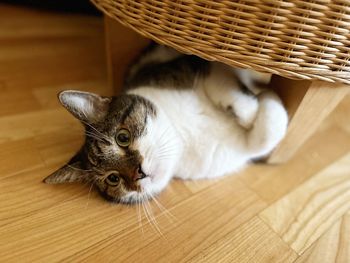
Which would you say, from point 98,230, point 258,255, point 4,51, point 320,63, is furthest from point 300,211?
point 4,51

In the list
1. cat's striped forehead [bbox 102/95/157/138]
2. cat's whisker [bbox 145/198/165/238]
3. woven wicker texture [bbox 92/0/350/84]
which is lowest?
cat's whisker [bbox 145/198/165/238]

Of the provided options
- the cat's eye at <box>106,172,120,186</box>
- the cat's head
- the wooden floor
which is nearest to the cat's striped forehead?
the cat's head

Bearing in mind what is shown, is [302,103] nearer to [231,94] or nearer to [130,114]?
[231,94]

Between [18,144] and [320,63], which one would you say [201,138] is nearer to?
[320,63]

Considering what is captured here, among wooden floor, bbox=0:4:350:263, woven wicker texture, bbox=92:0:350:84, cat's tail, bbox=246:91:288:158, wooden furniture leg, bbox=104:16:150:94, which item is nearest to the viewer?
woven wicker texture, bbox=92:0:350:84

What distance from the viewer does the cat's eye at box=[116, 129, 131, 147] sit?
2.77ft

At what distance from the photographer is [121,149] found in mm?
839

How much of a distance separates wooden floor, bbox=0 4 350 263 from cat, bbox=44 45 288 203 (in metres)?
0.07

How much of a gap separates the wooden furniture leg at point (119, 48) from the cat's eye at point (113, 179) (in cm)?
54

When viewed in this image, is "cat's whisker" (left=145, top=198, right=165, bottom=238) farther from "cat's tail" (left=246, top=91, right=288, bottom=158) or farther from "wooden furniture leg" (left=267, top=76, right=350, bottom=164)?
"wooden furniture leg" (left=267, top=76, right=350, bottom=164)

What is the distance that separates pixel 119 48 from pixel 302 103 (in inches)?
29.8

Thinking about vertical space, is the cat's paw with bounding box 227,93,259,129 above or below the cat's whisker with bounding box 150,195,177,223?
above

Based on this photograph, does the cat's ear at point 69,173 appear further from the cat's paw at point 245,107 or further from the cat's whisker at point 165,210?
the cat's paw at point 245,107

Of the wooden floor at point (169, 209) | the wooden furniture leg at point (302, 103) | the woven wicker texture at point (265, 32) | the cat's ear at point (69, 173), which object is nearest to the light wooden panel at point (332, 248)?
the wooden floor at point (169, 209)
